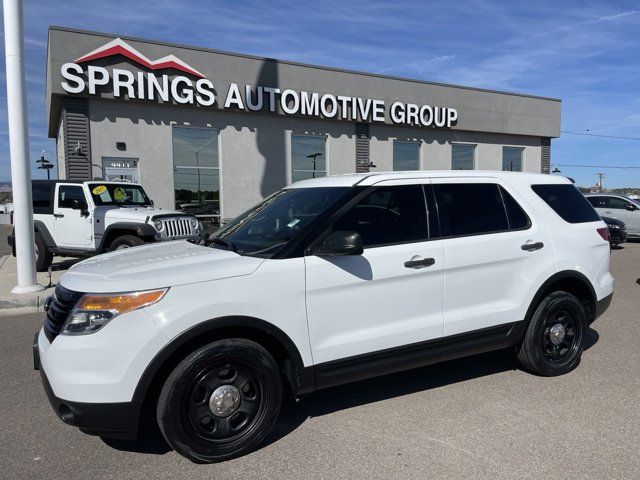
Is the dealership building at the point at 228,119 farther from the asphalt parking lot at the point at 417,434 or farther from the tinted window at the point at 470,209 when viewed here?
the tinted window at the point at 470,209

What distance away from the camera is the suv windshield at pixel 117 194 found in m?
10.6

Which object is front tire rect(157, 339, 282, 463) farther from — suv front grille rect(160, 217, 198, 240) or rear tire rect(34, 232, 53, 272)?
rear tire rect(34, 232, 53, 272)

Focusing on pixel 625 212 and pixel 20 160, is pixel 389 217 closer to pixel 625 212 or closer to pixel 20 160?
pixel 20 160

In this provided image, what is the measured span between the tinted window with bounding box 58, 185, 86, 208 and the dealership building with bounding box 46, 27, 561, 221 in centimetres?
475

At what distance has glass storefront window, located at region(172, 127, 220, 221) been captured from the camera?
55.0 ft

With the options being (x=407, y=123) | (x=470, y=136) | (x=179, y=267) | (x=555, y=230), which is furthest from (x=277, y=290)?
(x=470, y=136)

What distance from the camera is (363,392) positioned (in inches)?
170

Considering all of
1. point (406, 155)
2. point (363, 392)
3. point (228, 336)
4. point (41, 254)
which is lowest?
point (363, 392)

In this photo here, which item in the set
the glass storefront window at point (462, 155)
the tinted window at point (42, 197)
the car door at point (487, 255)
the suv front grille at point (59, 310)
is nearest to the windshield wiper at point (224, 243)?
the suv front grille at point (59, 310)

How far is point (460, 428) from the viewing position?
3.63m

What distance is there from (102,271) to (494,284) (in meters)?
2.92

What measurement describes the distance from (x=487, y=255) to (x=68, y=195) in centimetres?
929

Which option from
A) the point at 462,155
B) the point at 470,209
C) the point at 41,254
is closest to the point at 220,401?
the point at 470,209

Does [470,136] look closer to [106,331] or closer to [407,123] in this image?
[407,123]
